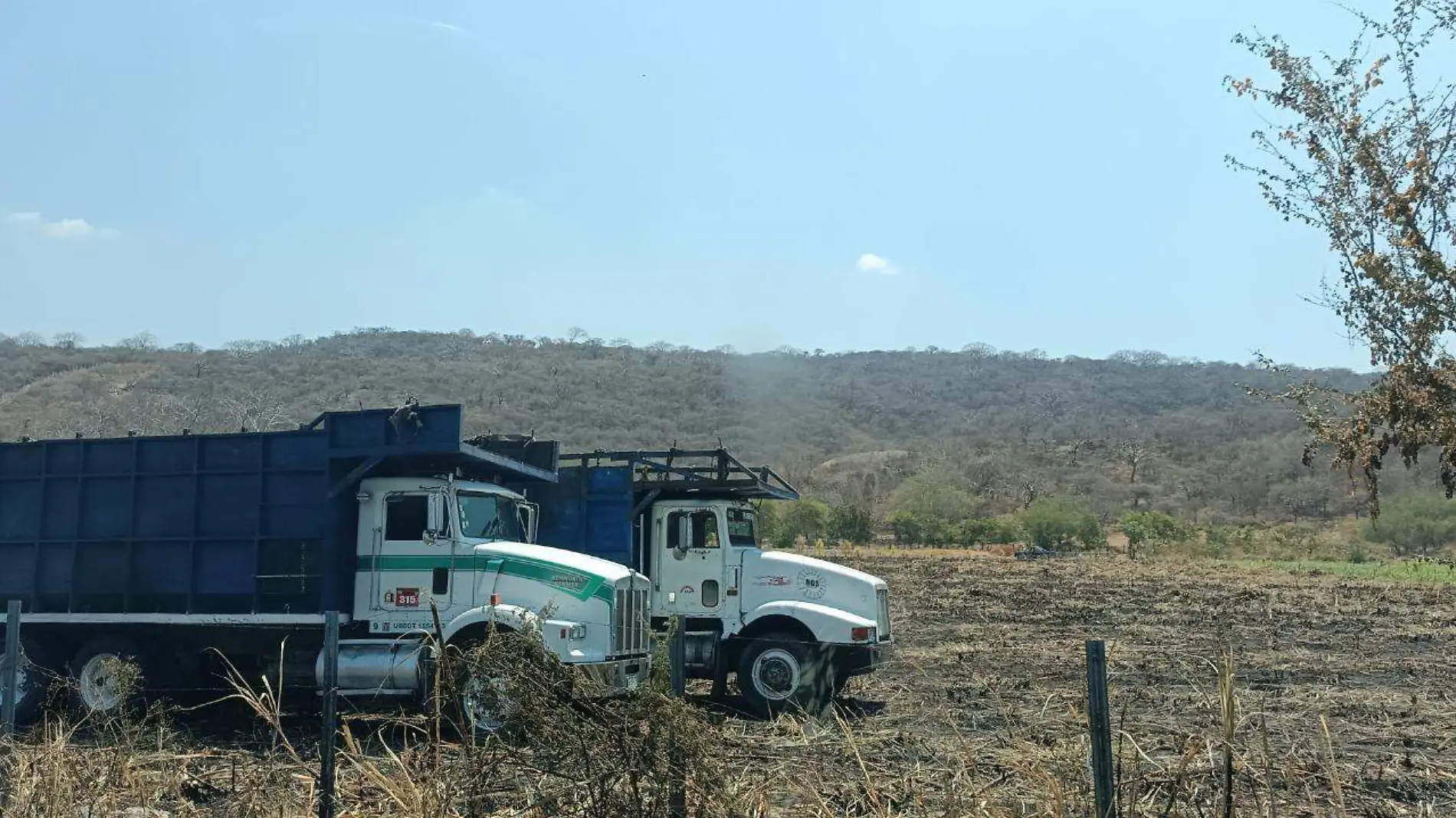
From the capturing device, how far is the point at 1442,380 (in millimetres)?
6688

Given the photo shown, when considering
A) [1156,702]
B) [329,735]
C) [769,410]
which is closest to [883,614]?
[1156,702]

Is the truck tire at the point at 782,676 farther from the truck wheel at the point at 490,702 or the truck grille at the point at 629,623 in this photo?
the truck wheel at the point at 490,702

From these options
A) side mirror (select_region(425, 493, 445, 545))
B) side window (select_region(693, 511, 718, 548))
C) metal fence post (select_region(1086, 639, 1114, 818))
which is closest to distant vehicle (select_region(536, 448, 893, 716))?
side window (select_region(693, 511, 718, 548))

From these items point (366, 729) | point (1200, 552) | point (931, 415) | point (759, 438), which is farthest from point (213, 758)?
point (931, 415)

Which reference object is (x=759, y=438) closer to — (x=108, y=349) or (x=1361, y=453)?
(x=108, y=349)

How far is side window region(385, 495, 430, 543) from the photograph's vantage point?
13.2 metres

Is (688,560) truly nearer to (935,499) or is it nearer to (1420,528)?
(935,499)

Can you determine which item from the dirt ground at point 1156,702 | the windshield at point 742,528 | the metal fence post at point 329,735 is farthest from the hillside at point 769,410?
the metal fence post at point 329,735

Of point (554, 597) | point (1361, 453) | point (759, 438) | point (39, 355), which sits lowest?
point (554, 597)

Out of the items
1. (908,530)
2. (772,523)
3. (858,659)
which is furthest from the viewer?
(908,530)

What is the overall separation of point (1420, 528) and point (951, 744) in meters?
62.5

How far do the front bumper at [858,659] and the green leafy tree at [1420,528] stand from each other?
185 feet

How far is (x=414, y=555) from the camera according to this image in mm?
13086

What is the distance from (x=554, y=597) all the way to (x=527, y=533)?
2.07 m
